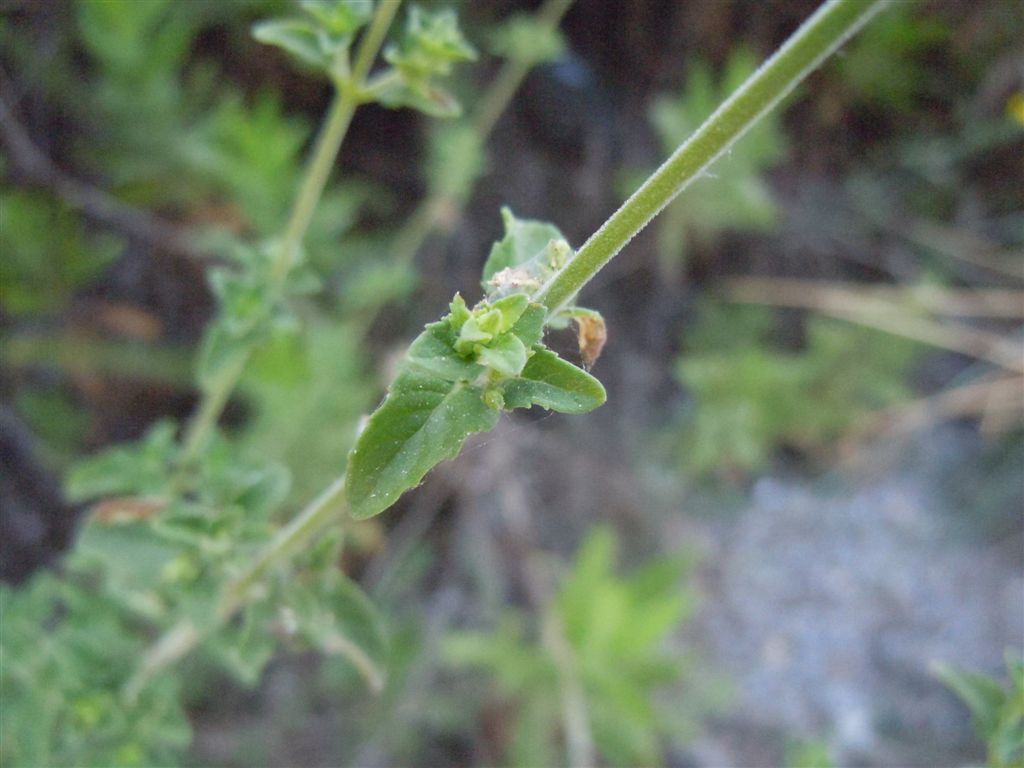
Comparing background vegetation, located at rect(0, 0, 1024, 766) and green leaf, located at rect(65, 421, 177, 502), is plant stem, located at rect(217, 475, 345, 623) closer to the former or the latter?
background vegetation, located at rect(0, 0, 1024, 766)

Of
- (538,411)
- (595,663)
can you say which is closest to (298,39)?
(595,663)

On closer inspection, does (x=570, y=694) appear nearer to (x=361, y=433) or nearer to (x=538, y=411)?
(x=538, y=411)

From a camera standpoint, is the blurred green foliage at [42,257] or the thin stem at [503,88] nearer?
the blurred green foliage at [42,257]

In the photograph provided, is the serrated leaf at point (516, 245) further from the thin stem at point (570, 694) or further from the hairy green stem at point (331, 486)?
the thin stem at point (570, 694)

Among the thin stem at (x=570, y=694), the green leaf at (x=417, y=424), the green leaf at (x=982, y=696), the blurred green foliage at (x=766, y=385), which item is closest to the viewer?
the green leaf at (x=417, y=424)

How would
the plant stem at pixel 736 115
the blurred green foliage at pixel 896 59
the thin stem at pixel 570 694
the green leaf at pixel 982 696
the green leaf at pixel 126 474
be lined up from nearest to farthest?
the plant stem at pixel 736 115, the green leaf at pixel 982 696, the green leaf at pixel 126 474, the thin stem at pixel 570 694, the blurred green foliage at pixel 896 59

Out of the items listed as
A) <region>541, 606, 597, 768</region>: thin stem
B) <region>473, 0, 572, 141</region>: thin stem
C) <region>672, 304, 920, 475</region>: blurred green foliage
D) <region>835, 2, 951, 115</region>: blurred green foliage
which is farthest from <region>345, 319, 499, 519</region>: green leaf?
<region>835, 2, 951, 115</region>: blurred green foliage

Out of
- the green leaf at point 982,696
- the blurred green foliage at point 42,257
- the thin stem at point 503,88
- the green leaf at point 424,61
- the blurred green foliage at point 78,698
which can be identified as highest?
the thin stem at point 503,88

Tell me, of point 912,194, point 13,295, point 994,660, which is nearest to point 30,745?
point 13,295

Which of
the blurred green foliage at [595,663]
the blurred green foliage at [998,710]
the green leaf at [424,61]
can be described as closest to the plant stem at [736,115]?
the green leaf at [424,61]
